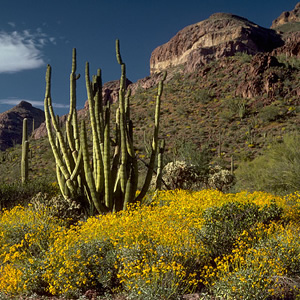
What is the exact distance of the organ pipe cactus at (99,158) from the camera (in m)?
8.59

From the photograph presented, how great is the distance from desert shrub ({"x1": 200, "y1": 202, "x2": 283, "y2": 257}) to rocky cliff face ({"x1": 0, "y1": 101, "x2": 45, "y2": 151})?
99.7 metres

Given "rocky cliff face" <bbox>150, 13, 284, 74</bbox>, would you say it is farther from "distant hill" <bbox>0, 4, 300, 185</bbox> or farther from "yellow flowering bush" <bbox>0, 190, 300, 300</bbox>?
"yellow flowering bush" <bbox>0, 190, 300, 300</bbox>

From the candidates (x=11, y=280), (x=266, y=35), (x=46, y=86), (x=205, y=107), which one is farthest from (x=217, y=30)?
(x=11, y=280)

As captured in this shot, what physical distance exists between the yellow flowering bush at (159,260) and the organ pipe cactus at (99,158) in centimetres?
223

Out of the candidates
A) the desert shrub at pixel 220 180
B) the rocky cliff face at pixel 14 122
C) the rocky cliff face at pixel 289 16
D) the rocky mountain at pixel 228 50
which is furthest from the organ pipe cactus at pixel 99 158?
the rocky cliff face at pixel 289 16

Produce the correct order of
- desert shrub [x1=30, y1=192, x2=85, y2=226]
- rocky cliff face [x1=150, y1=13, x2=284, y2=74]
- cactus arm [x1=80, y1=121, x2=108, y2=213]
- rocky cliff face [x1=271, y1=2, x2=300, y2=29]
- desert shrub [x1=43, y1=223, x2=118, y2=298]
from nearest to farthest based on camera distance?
1. desert shrub [x1=43, y1=223, x2=118, y2=298]
2. desert shrub [x1=30, y1=192, x2=85, y2=226]
3. cactus arm [x1=80, y1=121, x2=108, y2=213]
4. rocky cliff face [x1=150, y1=13, x2=284, y2=74]
5. rocky cliff face [x1=271, y1=2, x2=300, y2=29]

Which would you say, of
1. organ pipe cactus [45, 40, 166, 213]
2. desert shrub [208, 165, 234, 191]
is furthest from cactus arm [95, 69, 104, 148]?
desert shrub [208, 165, 234, 191]

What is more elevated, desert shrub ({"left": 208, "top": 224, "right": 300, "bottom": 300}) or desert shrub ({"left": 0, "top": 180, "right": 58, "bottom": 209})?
desert shrub ({"left": 0, "top": 180, "right": 58, "bottom": 209})

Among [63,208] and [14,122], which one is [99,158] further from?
[14,122]

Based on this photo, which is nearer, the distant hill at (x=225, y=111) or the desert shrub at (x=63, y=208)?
the desert shrub at (x=63, y=208)

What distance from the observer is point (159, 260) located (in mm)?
4340

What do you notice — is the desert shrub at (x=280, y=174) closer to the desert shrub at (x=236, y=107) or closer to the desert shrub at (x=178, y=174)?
the desert shrub at (x=178, y=174)

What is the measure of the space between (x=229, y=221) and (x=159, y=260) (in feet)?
7.38

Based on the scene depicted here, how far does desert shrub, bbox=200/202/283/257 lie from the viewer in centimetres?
561
